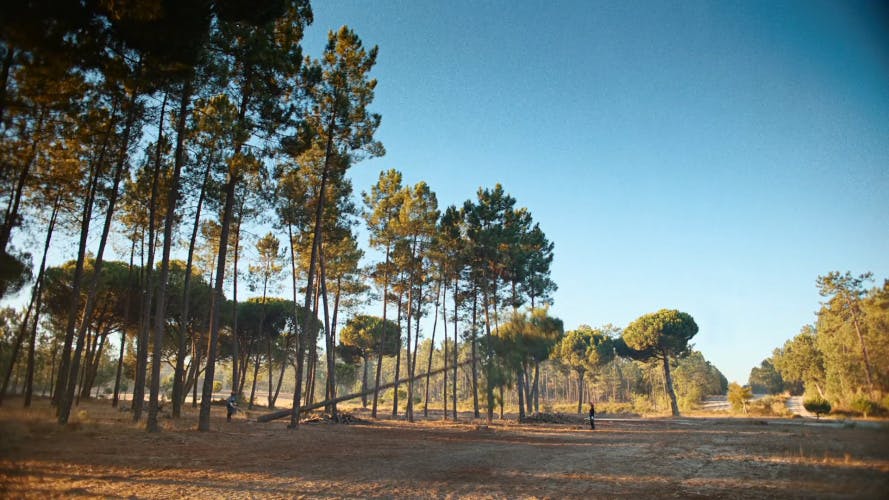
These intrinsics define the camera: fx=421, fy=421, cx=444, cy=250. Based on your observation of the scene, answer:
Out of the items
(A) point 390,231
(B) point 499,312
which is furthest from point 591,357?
(A) point 390,231

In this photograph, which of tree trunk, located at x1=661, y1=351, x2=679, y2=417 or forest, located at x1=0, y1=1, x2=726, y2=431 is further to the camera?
tree trunk, located at x1=661, y1=351, x2=679, y2=417

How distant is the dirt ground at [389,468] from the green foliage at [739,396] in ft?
116

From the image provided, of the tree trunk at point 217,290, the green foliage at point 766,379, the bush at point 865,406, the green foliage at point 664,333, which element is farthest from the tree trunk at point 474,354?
the green foliage at point 766,379

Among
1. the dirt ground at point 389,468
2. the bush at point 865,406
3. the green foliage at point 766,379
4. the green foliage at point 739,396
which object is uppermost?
the bush at point 865,406

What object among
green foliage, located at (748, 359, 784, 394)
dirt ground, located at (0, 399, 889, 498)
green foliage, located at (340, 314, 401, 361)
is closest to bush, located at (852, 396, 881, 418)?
dirt ground, located at (0, 399, 889, 498)

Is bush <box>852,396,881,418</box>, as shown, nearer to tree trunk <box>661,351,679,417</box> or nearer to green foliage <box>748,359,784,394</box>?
tree trunk <box>661,351,679,417</box>

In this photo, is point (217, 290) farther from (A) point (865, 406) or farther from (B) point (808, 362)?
(B) point (808, 362)

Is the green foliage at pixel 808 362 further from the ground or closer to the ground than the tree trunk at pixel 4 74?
closer to the ground

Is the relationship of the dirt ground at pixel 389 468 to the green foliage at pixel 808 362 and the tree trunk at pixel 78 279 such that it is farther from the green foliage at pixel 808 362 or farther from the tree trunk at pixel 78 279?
the green foliage at pixel 808 362

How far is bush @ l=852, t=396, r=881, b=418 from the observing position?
182 inches

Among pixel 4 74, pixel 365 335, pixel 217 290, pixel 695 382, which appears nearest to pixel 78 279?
pixel 217 290

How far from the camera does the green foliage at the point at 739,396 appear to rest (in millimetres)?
43312

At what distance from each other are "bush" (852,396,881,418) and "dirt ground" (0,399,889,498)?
0.20 metres

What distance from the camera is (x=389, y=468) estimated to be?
411 inches
